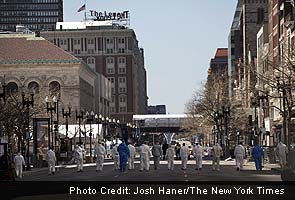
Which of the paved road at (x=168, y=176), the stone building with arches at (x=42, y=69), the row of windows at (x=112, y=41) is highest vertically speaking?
the row of windows at (x=112, y=41)

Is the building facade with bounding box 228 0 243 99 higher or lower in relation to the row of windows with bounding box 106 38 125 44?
lower

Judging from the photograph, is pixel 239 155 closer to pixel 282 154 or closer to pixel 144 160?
pixel 282 154

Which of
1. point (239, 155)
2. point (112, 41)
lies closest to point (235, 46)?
point (112, 41)

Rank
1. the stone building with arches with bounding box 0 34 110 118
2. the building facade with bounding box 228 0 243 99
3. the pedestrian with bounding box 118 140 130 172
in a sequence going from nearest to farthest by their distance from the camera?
the pedestrian with bounding box 118 140 130 172 < the stone building with arches with bounding box 0 34 110 118 < the building facade with bounding box 228 0 243 99

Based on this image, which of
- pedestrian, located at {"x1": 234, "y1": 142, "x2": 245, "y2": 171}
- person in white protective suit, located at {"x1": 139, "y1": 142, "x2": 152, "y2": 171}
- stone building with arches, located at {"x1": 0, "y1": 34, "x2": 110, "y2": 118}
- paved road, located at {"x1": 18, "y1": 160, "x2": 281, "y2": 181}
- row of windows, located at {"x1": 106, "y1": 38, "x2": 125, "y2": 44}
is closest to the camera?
paved road, located at {"x1": 18, "y1": 160, "x2": 281, "y2": 181}

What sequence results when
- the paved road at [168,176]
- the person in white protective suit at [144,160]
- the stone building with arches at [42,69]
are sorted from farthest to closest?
the stone building with arches at [42,69] < the person in white protective suit at [144,160] < the paved road at [168,176]

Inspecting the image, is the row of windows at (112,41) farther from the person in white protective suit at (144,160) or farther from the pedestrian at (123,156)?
the pedestrian at (123,156)

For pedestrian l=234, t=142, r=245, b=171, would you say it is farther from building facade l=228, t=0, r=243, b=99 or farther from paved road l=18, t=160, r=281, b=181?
building facade l=228, t=0, r=243, b=99

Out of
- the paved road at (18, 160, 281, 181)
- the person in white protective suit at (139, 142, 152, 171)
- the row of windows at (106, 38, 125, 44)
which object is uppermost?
the row of windows at (106, 38, 125, 44)

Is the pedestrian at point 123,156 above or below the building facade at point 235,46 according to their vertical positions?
below

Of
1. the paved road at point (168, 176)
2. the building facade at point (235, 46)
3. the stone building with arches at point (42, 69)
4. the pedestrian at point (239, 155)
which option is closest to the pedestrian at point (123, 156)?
the paved road at point (168, 176)

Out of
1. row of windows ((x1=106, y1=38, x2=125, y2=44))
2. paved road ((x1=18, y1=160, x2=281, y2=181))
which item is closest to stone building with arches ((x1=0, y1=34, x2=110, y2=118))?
row of windows ((x1=106, y1=38, x2=125, y2=44))

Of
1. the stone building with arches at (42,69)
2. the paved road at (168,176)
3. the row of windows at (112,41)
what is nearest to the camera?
the paved road at (168,176)

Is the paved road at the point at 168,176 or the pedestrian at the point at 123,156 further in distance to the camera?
the pedestrian at the point at 123,156
